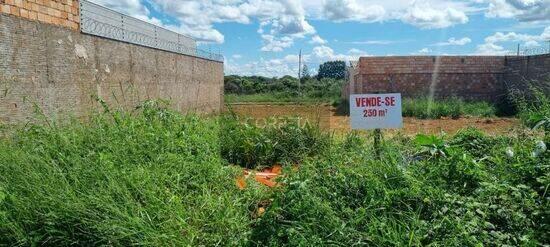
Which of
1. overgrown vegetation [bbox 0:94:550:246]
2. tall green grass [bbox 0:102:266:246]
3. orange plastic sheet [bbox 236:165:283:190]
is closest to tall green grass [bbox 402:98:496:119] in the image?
orange plastic sheet [bbox 236:165:283:190]

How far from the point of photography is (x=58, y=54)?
21.4ft

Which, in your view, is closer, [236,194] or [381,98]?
[236,194]

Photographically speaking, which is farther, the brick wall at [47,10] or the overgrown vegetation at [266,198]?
the brick wall at [47,10]

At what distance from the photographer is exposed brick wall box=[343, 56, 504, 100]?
2075cm

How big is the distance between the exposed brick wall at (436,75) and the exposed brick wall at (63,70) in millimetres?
12493

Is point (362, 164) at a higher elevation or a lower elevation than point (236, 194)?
higher

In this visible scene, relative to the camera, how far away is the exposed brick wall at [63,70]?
5.56 meters

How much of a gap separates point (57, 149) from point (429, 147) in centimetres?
314

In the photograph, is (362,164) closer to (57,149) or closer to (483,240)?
(483,240)

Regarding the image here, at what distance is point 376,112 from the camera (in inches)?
189

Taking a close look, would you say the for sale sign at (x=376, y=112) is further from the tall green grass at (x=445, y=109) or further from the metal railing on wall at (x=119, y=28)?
the tall green grass at (x=445, y=109)

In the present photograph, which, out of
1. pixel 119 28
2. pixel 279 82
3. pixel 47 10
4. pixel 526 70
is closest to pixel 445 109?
pixel 526 70

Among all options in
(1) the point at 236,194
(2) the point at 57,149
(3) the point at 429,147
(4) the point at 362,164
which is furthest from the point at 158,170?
(3) the point at 429,147

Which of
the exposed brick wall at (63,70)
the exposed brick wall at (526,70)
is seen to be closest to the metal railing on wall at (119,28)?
the exposed brick wall at (63,70)
